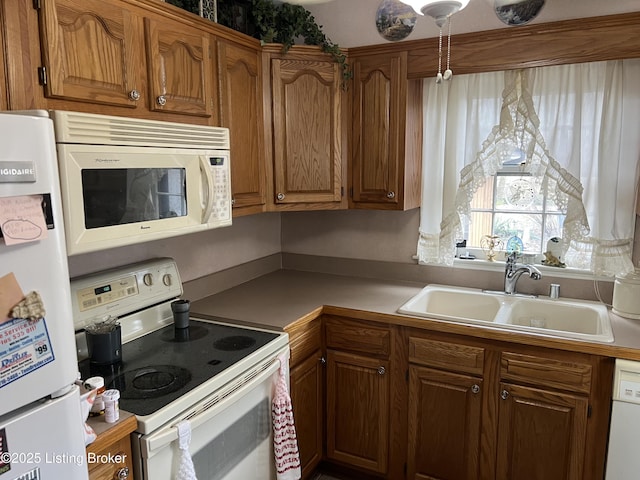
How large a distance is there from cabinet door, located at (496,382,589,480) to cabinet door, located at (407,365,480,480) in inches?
4.4

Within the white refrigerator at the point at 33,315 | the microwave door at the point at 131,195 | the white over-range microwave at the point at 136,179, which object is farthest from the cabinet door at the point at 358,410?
the white refrigerator at the point at 33,315

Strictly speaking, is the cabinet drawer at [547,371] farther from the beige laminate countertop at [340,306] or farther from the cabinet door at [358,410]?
the cabinet door at [358,410]

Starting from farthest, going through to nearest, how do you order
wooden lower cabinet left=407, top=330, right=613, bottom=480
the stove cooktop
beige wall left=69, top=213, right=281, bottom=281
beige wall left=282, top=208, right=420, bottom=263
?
beige wall left=282, top=208, right=420, bottom=263 < beige wall left=69, top=213, right=281, bottom=281 < wooden lower cabinet left=407, top=330, right=613, bottom=480 < the stove cooktop

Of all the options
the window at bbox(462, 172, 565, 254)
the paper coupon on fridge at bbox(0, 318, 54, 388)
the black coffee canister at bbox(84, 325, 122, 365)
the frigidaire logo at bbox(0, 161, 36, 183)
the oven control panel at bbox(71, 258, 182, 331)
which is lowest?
the black coffee canister at bbox(84, 325, 122, 365)

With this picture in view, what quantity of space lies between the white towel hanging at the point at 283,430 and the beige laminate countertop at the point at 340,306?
0.23 meters

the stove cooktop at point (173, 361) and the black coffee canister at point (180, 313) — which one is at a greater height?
the black coffee canister at point (180, 313)

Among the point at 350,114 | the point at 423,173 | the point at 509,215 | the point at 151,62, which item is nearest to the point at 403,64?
the point at 350,114

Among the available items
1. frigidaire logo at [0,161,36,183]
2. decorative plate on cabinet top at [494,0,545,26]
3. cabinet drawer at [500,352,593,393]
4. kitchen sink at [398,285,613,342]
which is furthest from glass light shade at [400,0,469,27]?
cabinet drawer at [500,352,593,393]

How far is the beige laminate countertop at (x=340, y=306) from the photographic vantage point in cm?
183

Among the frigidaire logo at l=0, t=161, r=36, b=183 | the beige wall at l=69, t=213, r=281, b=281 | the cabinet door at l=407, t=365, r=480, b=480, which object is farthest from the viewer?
the cabinet door at l=407, t=365, r=480, b=480

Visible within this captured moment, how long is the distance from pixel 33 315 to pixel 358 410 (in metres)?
1.69

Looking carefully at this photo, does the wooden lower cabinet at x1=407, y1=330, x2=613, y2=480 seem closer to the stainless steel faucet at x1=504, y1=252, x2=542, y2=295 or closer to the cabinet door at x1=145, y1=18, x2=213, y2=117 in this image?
the stainless steel faucet at x1=504, y1=252, x2=542, y2=295

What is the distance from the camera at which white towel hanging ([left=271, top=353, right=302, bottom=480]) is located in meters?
1.87

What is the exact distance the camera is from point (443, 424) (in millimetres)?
2100
